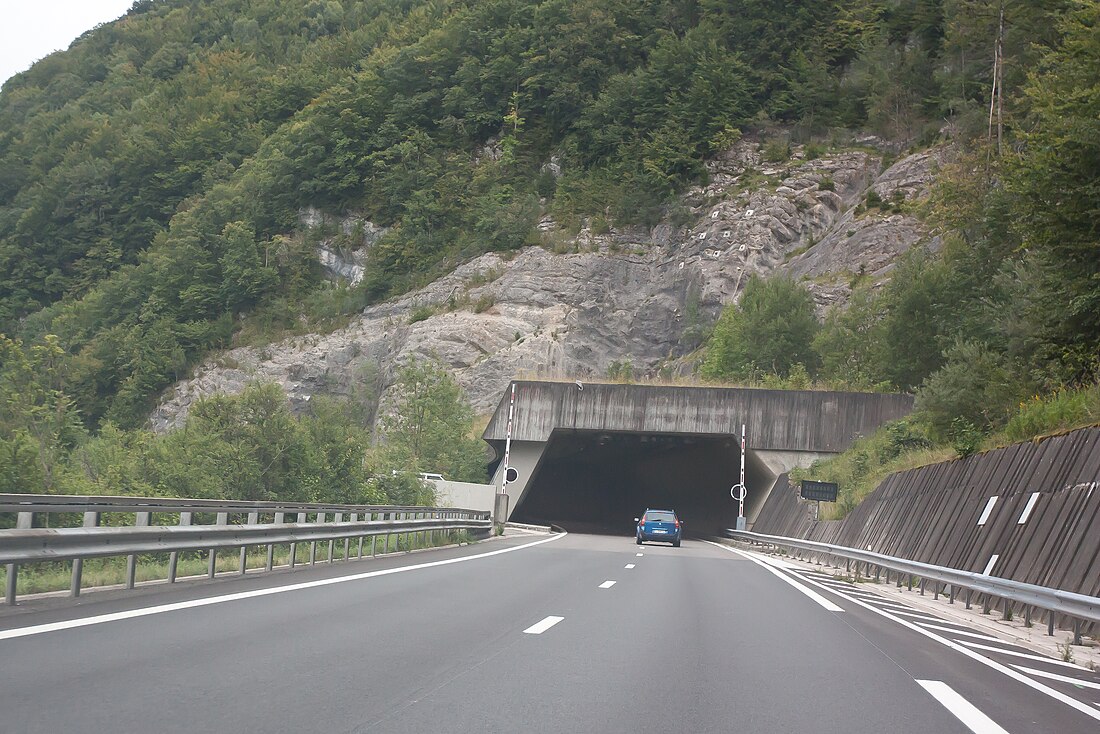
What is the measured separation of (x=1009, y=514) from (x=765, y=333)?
53965mm

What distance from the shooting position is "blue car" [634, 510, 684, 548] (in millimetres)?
41188

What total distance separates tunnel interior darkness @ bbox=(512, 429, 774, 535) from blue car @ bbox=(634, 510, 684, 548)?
22622mm

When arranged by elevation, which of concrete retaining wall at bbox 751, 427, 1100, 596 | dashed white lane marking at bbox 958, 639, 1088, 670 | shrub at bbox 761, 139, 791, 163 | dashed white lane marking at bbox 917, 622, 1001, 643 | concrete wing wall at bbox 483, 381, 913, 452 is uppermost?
shrub at bbox 761, 139, 791, 163

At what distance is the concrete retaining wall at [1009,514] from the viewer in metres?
14.2

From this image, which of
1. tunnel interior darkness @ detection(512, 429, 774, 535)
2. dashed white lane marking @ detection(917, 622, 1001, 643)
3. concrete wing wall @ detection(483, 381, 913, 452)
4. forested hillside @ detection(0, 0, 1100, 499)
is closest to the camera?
dashed white lane marking @ detection(917, 622, 1001, 643)

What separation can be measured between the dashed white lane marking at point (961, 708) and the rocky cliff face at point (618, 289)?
64.3 meters

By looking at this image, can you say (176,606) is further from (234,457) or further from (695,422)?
(695,422)

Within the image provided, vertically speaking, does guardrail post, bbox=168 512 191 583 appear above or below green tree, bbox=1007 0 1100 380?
below

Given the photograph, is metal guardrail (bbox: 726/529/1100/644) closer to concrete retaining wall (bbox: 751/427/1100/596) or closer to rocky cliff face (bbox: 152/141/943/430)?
concrete retaining wall (bbox: 751/427/1100/596)

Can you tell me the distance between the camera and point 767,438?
55.1 m

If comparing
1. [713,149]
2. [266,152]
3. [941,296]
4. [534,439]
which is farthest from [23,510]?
[266,152]

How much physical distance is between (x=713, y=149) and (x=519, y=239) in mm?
17974

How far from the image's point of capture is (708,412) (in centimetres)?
5569

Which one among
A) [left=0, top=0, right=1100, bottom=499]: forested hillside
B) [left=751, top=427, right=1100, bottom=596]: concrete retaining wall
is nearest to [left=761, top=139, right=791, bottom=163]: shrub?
[left=0, top=0, right=1100, bottom=499]: forested hillside
